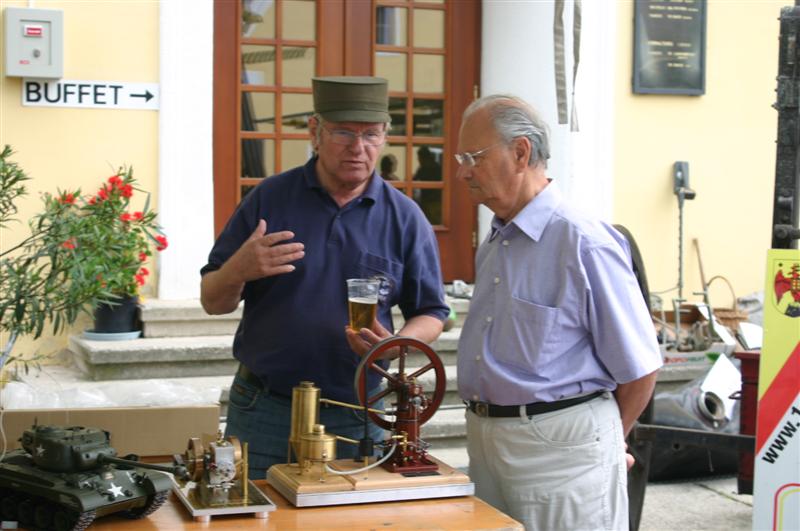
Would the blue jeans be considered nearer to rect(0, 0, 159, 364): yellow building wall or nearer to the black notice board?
rect(0, 0, 159, 364): yellow building wall

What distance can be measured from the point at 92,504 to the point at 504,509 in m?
1.13

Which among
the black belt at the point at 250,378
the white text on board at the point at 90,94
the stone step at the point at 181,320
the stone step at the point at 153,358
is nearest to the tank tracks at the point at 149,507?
the black belt at the point at 250,378

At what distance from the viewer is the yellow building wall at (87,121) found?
6.55 meters

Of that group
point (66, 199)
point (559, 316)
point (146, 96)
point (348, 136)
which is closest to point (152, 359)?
point (146, 96)

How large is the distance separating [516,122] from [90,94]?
4381 mm

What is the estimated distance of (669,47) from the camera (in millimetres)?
8008

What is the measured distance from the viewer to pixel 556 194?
2961mm

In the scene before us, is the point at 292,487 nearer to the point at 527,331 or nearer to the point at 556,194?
Answer: the point at 527,331

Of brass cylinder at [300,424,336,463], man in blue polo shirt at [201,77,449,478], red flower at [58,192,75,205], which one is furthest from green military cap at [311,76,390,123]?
red flower at [58,192,75,205]

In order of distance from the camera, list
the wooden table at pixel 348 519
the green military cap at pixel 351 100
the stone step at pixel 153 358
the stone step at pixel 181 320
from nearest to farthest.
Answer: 1. the wooden table at pixel 348 519
2. the green military cap at pixel 351 100
3. the stone step at pixel 153 358
4. the stone step at pixel 181 320

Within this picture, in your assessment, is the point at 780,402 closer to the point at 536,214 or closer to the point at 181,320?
the point at 536,214

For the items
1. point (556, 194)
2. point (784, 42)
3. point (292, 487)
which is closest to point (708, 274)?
point (784, 42)

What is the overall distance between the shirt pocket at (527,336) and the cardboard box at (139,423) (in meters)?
0.90

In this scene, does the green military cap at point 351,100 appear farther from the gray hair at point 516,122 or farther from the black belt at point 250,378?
the black belt at point 250,378
